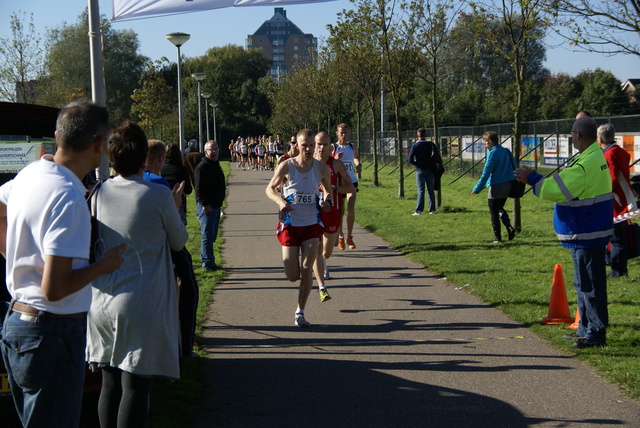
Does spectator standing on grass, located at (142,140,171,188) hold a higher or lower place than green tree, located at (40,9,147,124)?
lower

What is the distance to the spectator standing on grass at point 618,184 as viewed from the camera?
936 cm

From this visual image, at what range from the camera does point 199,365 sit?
254 inches

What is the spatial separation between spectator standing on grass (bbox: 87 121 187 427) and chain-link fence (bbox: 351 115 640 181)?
15405 mm

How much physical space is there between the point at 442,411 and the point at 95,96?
5.17 m

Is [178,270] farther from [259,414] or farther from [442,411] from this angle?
[442,411]

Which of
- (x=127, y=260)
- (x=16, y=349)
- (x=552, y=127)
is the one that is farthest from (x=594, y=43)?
(x=552, y=127)

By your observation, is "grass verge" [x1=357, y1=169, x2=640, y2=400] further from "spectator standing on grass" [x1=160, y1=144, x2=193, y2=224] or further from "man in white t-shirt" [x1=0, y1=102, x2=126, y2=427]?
"man in white t-shirt" [x1=0, y1=102, x2=126, y2=427]

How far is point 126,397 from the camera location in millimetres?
3973

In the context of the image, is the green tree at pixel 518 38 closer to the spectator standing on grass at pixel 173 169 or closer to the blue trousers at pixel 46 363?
the spectator standing on grass at pixel 173 169

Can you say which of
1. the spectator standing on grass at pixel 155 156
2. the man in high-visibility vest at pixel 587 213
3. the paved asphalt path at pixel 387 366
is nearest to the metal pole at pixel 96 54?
the spectator standing on grass at pixel 155 156

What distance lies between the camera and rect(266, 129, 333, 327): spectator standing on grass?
306 inches

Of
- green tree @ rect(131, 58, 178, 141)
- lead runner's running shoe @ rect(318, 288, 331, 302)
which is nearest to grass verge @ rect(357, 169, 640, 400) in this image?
lead runner's running shoe @ rect(318, 288, 331, 302)

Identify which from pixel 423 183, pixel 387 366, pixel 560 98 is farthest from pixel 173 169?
pixel 560 98

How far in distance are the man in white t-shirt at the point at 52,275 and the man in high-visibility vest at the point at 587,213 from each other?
4363 mm
